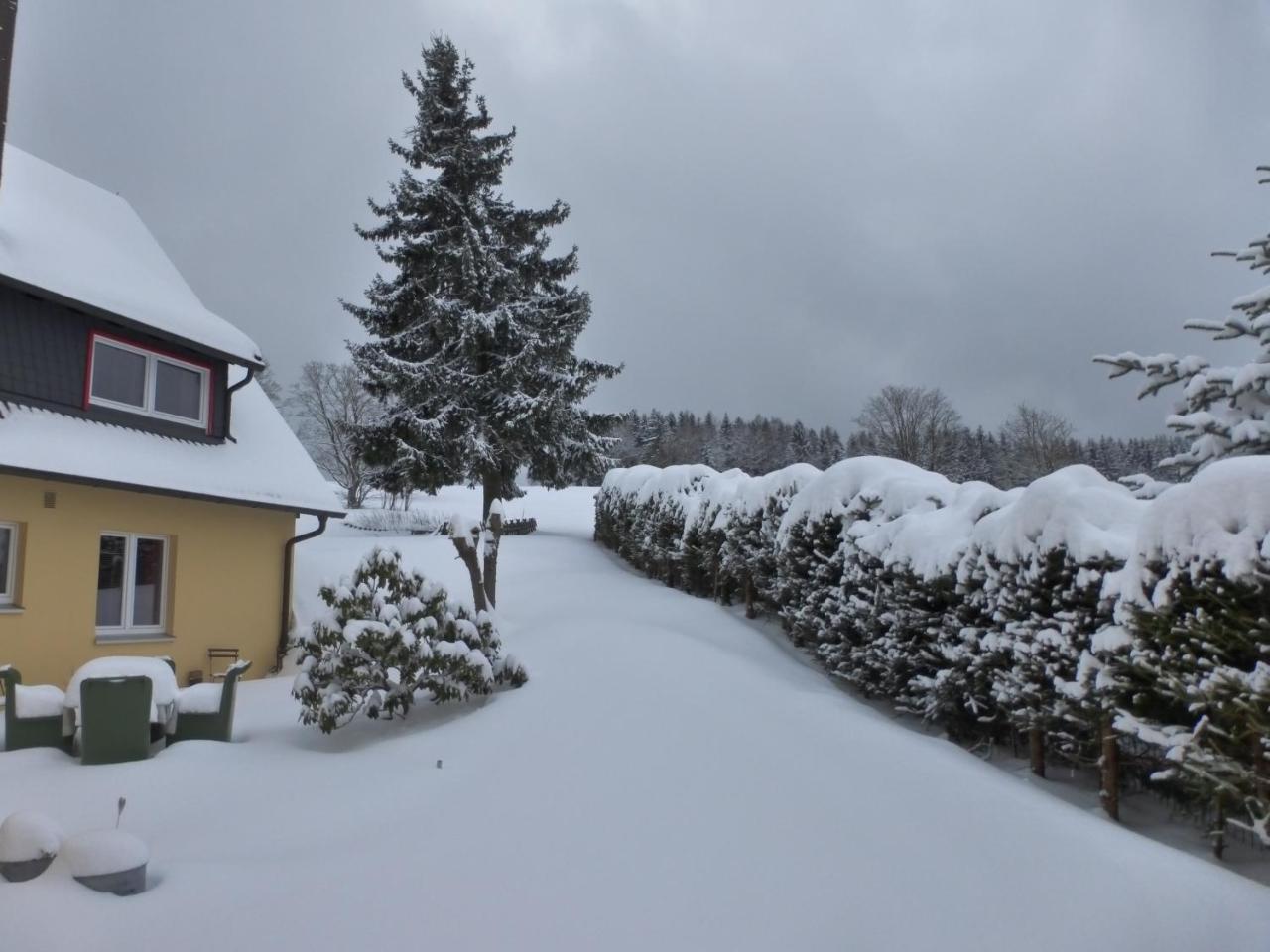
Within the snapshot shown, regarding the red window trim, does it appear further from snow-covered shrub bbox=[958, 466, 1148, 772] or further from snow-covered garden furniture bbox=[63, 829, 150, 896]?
snow-covered shrub bbox=[958, 466, 1148, 772]

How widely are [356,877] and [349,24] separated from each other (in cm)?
1441

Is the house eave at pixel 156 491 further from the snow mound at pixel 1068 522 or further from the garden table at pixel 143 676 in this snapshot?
the snow mound at pixel 1068 522

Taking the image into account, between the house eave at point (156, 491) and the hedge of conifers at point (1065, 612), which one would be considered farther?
the house eave at point (156, 491)

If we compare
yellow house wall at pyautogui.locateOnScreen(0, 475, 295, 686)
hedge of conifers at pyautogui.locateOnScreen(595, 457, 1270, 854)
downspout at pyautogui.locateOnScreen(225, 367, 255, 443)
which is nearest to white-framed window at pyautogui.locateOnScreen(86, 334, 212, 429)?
downspout at pyautogui.locateOnScreen(225, 367, 255, 443)

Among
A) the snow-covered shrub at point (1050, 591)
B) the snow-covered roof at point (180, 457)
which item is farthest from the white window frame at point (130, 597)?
the snow-covered shrub at point (1050, 591)

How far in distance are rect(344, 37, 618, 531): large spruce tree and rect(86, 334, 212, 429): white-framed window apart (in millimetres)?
9691

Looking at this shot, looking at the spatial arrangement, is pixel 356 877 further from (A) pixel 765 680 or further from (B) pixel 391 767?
(A) pixel 765 680

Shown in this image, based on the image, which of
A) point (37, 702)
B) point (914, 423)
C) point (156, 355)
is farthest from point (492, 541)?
point (914, 423)

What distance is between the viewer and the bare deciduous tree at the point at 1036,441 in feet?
141

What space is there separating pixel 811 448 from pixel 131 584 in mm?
73312

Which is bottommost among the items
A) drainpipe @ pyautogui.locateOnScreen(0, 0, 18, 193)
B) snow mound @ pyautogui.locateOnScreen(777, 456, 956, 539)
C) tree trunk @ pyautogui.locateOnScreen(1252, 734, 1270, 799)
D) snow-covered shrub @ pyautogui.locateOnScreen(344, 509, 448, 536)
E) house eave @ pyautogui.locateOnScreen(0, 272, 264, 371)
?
tree trunk @ pyautogui.locateOnScreen(1252, 734, 1270, 799)

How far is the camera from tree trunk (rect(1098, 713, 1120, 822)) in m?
4.91

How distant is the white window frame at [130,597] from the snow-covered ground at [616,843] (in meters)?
3.37

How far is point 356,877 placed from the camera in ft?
11.8
